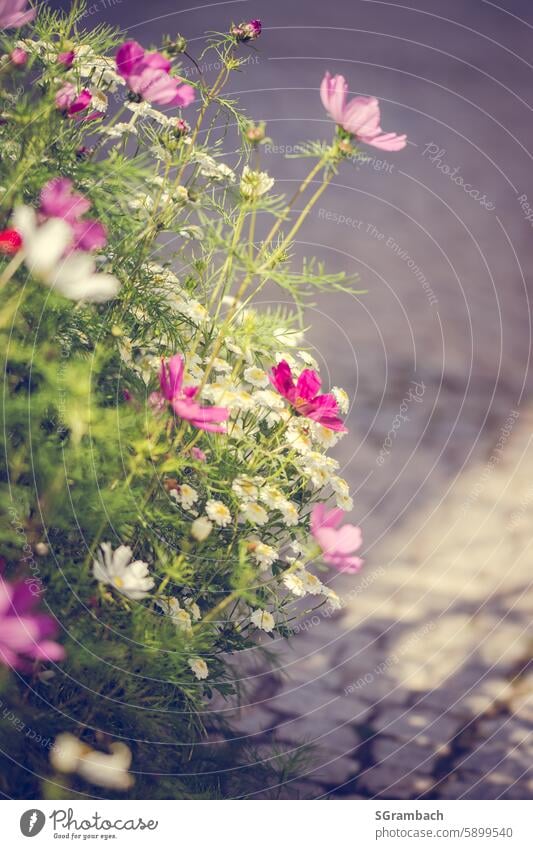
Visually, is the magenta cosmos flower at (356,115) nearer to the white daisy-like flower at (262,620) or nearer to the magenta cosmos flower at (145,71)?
the magenta cosmos flower at (145,71)

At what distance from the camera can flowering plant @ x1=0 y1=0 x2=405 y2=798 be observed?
460 millimetres

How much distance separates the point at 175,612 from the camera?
511 millimetres

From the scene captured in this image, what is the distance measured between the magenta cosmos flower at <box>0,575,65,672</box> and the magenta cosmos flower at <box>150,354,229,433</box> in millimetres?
134

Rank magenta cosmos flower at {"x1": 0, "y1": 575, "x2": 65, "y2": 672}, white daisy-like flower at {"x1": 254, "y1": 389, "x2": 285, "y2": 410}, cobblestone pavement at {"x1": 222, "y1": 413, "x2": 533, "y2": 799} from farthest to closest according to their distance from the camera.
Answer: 1. cobblestone pavement at {"x1": 222, "y1": 413, "x2": 533, "y2": 799}
2. white daisy-like flower at {"x1": 254, "y1": 389, "x2": 285, "y2": 410}
3. magenta cosmos flower at {"x1": 0, "y1": 575, "x2": 65, "y2": 672}

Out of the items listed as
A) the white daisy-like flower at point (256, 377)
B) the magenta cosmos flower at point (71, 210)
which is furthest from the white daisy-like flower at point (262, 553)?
the magenta cosmos flower at point (71, 210)

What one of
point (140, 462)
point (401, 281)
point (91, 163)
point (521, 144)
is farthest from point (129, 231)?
point (521, 144)

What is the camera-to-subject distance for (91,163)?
53cm

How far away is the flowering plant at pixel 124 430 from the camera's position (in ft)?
1.51

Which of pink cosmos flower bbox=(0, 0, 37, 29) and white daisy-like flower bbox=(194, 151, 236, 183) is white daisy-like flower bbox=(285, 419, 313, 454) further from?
pink cosmos flower bbox=(0, 0, 37, 29)

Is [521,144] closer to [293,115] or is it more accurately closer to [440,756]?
[293,115]

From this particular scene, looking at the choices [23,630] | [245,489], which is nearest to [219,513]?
[245,489]

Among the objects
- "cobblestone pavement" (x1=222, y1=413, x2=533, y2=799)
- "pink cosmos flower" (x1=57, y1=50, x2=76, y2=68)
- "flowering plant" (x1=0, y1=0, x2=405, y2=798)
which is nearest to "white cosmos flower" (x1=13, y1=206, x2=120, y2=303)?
"flowering plant" (x1=0, y1=0, x2=405, y2=798)

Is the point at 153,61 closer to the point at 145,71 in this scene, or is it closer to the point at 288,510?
the point at 145,71

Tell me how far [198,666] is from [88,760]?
0.31ft
